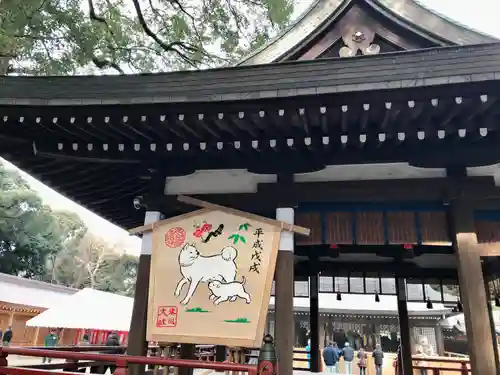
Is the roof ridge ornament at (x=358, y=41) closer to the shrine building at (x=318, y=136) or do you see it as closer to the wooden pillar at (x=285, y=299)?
the shrine building at (x=318, y=136)

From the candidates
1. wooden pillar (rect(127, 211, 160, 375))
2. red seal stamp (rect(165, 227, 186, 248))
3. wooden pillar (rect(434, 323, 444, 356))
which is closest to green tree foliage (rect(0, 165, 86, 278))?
wooden pillar (rect(434, 323, 444, 356))

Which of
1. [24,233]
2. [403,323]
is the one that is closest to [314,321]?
[403,323]

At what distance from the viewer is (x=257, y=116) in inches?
154

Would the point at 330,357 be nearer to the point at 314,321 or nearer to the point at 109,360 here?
the point at 314,321

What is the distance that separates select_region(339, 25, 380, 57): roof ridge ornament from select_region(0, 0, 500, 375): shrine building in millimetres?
17

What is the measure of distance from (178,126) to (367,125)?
1.97 m

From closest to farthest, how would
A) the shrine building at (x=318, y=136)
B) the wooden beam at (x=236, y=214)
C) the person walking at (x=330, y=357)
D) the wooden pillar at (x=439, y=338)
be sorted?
the shrine building at (x=318, y=136) → the wooden beam at (x=236, y=214) → the person walking at (x=330, y=357) → the wooden pillar at (x=439, y=338)

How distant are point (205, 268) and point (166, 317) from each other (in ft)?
2.26

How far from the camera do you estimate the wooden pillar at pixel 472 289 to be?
378cm

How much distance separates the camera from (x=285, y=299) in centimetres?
424

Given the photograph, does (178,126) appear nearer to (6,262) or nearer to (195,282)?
(195,282)

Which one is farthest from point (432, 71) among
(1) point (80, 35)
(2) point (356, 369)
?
(2) point (356, 369)

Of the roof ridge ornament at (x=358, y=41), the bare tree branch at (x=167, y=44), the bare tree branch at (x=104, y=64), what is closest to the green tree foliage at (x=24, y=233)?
the bare tree branch at (x=104, y=64)

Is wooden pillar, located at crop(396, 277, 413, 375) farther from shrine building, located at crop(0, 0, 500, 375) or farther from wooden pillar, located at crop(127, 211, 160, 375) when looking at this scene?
wooden pillar, located at crop(127, 211, 160, 375)
